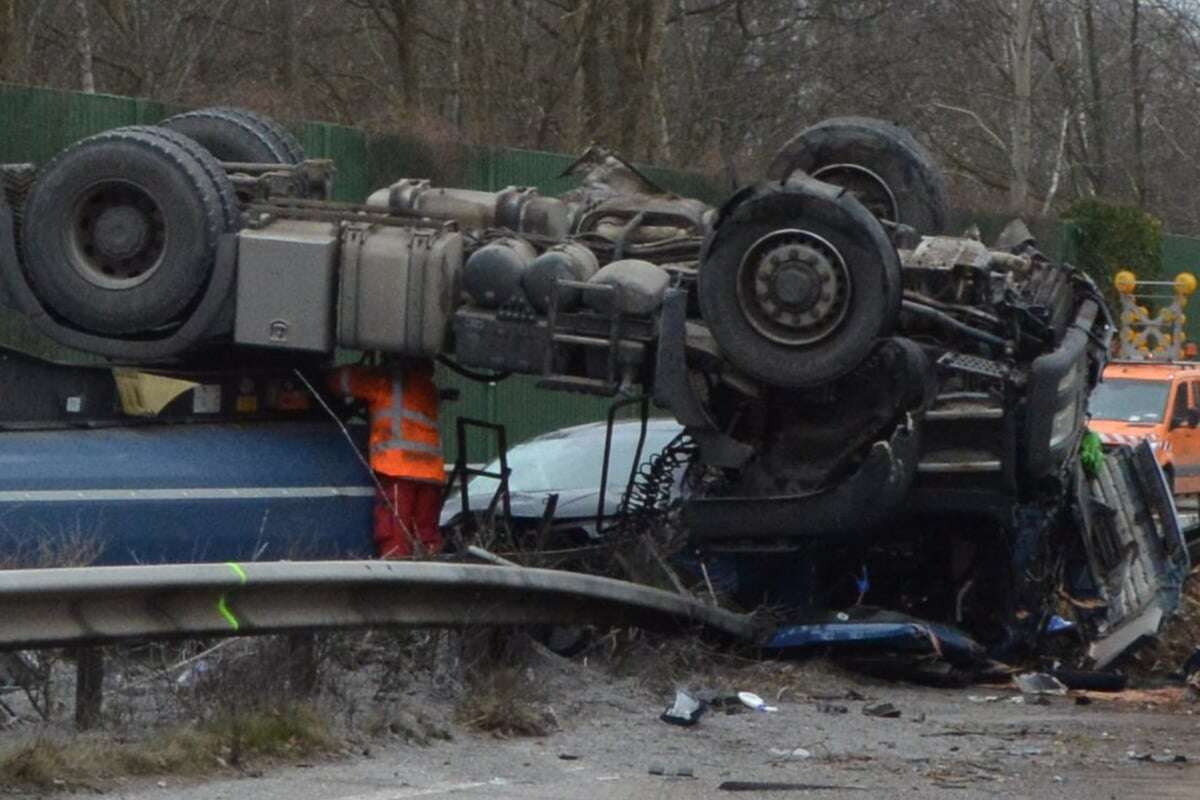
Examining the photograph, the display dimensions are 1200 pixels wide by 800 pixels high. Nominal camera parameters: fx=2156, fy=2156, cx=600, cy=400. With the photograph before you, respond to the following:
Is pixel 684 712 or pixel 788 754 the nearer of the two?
pixel 788 754

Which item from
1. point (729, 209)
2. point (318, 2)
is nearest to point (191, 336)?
point (729, 209)

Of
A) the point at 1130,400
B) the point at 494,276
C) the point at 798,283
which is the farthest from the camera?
the point at 1130,400

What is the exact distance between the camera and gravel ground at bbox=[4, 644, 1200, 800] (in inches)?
246

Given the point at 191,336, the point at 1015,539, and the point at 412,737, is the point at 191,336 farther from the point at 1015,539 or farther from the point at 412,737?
the point at 1015,539

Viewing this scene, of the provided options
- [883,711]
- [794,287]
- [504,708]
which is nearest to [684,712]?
[504,708]

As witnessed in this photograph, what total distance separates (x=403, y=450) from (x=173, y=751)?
3379mm

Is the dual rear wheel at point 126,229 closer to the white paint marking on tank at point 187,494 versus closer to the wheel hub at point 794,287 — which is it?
the white paint marking on tank at point 187,494

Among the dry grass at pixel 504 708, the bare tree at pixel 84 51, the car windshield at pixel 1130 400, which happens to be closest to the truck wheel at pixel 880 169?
the dry grass at pixel 504 708

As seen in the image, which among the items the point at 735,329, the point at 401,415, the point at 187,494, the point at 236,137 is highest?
the point at 236,137

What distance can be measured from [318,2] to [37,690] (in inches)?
918

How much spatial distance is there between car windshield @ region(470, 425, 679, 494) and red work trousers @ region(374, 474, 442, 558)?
1301mm

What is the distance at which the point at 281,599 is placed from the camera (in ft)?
21.6

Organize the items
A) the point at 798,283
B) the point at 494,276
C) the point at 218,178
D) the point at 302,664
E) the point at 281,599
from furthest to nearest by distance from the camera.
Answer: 1. the point at 218,178
2. the point at 494,276
3. the point at 798,283
4. the point at 302,664
5. the point at 281,599

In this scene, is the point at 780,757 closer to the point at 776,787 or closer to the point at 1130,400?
the point at 776,787
